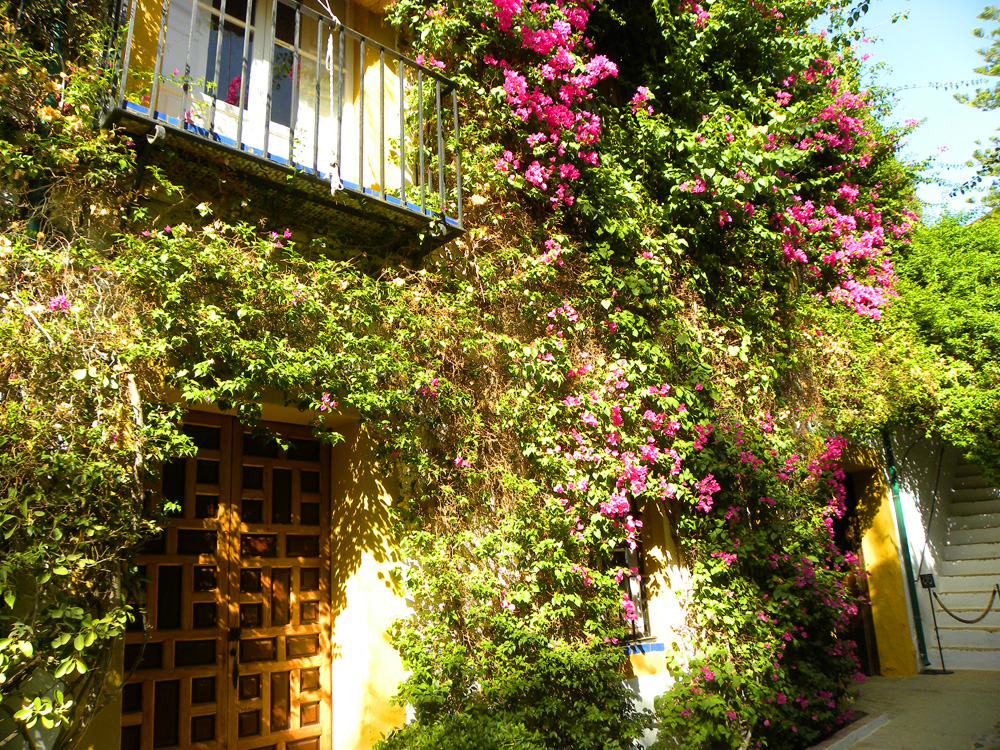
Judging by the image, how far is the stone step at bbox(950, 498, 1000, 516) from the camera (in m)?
9.73

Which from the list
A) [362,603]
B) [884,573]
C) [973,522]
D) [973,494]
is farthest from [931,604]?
[362,603]

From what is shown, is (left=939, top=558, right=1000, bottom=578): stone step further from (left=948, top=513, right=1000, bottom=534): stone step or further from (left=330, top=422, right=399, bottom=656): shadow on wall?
(left=330, top=422, right=399, bottom=656): shadow on wall

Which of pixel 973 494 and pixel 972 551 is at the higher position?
pixel 973 494

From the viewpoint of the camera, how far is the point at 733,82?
272 inches

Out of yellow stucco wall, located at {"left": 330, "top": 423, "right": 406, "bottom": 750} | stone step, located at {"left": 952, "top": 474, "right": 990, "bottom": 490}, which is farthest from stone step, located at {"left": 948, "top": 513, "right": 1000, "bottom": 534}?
yellow stucco wall, located at {"left": 330, "top": 423, "right": 406, "bottom": 750}

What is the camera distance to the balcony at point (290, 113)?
408cm

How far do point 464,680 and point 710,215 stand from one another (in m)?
4.70

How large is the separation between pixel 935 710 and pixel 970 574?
10.5ft

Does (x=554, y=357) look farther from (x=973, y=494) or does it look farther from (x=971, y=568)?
(x=973, y=494)

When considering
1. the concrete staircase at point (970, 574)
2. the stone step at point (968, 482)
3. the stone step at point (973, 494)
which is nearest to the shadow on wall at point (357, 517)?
the concrete staircase at point (970, 574)

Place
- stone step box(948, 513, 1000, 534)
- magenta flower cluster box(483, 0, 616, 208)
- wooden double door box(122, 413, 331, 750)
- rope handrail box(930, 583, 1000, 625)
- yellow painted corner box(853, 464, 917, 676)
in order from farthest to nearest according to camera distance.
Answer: stone step box(948, 513, 1000, 534) < yellow painted corner box(853, 464, 917, 676) < rope handrail box(930, 583, 1000, 625) < magenta flower cluster box(483, 0, 616, 208) < wooden double door box(122, 413, 331, 750)

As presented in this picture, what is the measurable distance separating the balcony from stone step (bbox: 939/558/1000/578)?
871 centimetres

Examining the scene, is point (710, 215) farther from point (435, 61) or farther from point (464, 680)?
point (464, 680)

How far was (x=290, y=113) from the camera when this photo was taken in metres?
5.12
